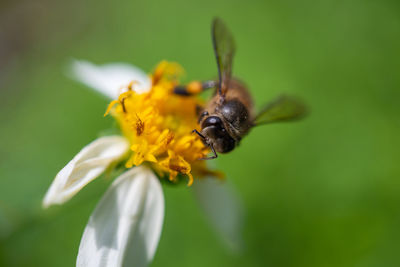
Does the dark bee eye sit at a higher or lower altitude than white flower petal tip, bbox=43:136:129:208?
higher

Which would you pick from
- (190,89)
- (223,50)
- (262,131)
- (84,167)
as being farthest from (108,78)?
(262,131)

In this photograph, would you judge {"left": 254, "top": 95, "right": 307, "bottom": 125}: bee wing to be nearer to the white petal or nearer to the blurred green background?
the white petal

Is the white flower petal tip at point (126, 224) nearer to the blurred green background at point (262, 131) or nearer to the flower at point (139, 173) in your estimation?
the flower at point (139, 173)

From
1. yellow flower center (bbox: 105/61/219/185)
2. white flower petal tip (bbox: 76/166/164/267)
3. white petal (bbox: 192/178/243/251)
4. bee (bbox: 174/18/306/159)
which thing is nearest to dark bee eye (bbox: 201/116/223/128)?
bee (bbox: 174/18/306/159)

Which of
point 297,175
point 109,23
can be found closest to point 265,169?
point 297,175

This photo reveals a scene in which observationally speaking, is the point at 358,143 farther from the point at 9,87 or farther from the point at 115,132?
the point at 9,87

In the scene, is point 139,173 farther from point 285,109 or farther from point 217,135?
point 285,109

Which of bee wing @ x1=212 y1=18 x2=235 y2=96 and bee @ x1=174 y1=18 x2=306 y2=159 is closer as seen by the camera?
bee @ x1=174 y1=18 x2=306 y2=159
